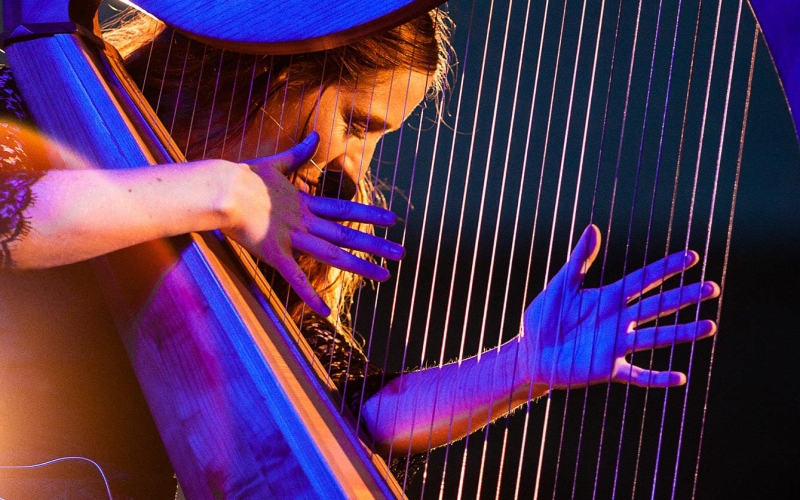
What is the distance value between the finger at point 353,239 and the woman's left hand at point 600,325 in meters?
0.16

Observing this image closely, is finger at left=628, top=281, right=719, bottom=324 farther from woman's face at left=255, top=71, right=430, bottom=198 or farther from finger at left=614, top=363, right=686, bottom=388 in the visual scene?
woman's face at left=255, top=71, right=430, bottom=198

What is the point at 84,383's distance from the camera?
2.89ft

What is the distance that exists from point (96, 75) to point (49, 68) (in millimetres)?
47

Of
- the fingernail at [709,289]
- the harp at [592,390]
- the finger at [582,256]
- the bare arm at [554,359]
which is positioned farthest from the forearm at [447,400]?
the harp at [592,390]

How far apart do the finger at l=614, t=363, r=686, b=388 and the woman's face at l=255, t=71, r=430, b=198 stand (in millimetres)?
393

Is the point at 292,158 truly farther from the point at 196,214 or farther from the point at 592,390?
the point at 592,390

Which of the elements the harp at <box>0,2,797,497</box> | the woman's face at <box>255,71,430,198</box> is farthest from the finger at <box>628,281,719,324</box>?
the harp at <box>0,2,797,497</box>

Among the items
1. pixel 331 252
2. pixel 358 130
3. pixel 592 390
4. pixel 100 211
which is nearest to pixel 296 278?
pixel 331 252

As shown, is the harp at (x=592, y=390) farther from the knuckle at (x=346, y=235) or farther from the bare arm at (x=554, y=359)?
the knuckle at (x=346, y=235)

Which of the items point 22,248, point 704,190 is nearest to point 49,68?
point 22,248

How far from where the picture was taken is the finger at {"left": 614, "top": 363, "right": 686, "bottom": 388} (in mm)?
725

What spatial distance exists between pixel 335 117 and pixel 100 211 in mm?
368

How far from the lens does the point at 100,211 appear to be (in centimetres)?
70

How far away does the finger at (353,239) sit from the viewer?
0.76 meters
